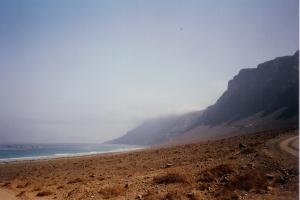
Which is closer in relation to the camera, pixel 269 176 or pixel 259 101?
pixel 269 176

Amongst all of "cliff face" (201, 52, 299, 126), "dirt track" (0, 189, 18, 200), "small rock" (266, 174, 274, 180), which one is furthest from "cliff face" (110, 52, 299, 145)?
"dirt track" (0, 189, 18, 200)

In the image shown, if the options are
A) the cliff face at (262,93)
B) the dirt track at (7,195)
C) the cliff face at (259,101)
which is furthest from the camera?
the cliff face at (262,93)

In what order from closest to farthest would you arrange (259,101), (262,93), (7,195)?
1. (7,195)
2. (259,101)
3. (262,93)

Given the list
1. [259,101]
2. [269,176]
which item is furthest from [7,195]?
[259,101]

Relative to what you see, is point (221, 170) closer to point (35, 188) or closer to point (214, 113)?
point (35, 188)

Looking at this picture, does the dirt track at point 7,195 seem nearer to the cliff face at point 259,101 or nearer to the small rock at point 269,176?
the small rock at point 269,176

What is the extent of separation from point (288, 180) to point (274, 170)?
7.29ft

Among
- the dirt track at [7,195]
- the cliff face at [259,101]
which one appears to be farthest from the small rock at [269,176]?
the cliff face at [259,101]

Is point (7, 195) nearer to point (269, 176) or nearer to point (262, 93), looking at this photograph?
point (269, 176)

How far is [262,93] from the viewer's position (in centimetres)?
16450

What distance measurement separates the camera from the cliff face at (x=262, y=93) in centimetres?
13938

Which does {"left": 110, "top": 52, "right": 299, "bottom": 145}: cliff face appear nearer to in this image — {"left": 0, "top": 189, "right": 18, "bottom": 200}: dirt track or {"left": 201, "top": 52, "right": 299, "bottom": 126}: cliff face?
{"left": 201, "top": 52, "right": 299, "bottom": 126}: cliff face

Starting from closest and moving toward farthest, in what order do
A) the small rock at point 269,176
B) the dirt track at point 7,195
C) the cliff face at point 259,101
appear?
the small rock at point 269,176 < the dirt track at point 7,195 < the cliff face at point 259,101

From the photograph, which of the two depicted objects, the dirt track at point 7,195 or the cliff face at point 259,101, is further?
the cliff face at point 259,101
